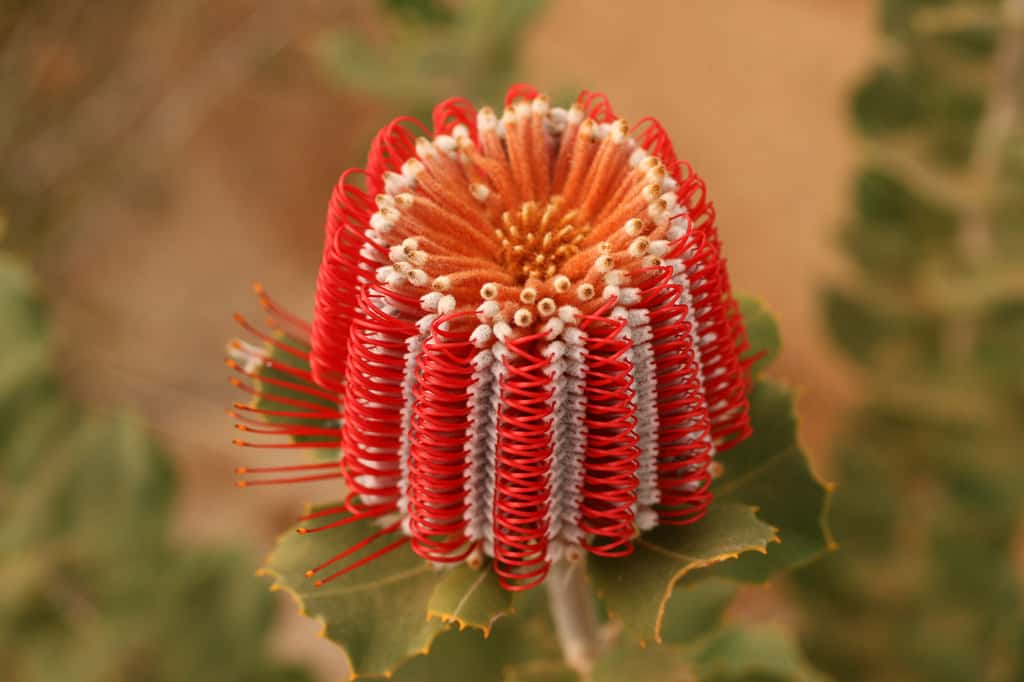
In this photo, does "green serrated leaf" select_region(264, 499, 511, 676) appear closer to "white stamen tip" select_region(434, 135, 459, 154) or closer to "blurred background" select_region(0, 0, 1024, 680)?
"white stamen tip" select_region(434, 135, 459, 154)

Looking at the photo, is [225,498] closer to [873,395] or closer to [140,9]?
[140,9]

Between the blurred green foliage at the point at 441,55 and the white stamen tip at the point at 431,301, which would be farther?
the blurred green foliage at the point at 441,55

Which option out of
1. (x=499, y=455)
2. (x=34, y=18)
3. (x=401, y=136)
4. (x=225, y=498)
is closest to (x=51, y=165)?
(x=34, y=18)

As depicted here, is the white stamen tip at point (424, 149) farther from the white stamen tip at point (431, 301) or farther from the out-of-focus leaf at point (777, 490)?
the out-of-focus leaf at point (777, 490)

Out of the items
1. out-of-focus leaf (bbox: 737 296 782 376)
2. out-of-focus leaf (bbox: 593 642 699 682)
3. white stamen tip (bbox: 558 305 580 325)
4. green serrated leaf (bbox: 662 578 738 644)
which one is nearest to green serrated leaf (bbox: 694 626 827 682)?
green serrated leaf (bbox: 662 578 738 644)

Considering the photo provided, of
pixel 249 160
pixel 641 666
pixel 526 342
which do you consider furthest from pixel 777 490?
pixel 249 160

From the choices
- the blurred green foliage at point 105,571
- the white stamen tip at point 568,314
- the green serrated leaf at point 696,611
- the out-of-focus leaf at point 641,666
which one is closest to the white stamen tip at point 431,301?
the white stamen tip at point 568,314

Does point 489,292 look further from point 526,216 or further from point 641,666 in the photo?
point 641,666
